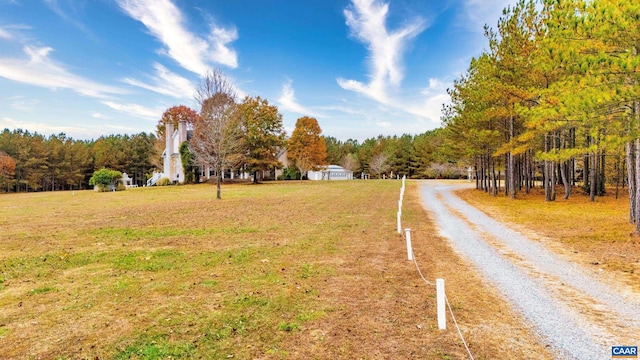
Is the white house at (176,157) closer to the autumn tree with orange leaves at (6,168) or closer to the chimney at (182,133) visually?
the chimney at (182,133)

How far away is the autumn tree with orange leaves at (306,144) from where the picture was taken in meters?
52.5

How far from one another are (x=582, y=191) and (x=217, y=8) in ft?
103

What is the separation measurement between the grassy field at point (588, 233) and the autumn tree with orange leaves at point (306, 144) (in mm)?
35846

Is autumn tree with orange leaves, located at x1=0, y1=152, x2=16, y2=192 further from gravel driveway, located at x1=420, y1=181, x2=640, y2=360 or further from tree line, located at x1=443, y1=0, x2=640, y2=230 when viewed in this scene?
gravel driveway, located at x1=420, y1=181, x2=640, y2=360

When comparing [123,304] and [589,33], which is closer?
[123,304]

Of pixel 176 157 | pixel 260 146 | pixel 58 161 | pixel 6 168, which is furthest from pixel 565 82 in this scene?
pixel 58 161

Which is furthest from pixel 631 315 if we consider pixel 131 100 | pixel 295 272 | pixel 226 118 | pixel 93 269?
pixel 131 100

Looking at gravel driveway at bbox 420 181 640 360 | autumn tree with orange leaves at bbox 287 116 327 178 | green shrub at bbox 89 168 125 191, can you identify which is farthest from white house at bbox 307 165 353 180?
gravel driveway at bbox 420 181 640 360

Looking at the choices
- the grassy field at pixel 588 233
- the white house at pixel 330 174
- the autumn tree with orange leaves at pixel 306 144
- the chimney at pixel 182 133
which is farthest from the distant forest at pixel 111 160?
the autumn tree with orange leaves at pixel 306 144

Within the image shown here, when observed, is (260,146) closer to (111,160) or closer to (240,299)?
(111,160)

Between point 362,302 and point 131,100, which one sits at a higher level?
point 131,100

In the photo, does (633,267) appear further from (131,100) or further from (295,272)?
(131,100)

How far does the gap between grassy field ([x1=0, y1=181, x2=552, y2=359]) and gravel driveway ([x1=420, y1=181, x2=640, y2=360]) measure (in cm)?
36

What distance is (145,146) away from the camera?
66750 mm
